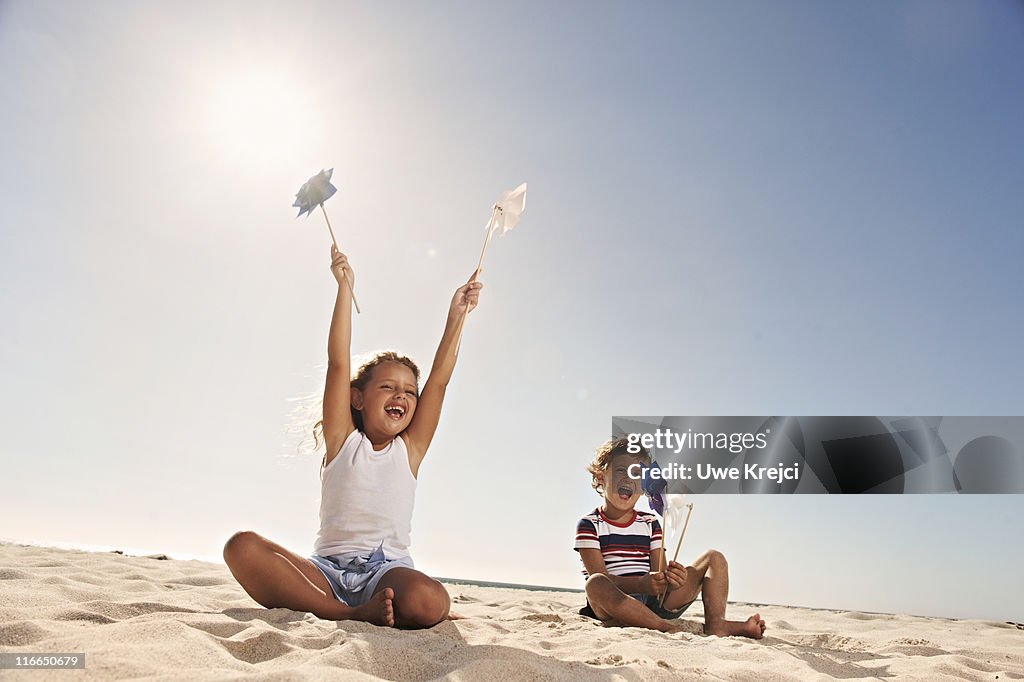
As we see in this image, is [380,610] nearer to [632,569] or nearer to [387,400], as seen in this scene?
[387,400]

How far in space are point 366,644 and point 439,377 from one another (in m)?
1.21

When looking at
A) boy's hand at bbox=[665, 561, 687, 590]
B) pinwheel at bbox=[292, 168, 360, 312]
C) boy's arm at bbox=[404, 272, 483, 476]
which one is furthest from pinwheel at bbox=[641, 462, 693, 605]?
pinwheel at bbox=[292, 168, 360, 312]

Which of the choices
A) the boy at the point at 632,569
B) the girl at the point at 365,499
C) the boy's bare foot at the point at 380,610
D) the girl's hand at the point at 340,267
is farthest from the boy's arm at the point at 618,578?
the girl's hand at the point at 340,267

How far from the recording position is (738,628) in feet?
9.35

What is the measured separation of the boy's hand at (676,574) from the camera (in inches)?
112

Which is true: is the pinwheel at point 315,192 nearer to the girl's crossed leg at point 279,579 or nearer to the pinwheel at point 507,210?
the pinwheel at point 507,210

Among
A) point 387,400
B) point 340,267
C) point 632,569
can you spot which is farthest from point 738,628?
point 340,267

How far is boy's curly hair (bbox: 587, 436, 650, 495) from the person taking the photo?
10.9ft

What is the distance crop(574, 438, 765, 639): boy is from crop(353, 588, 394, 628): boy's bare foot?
1.10 metres

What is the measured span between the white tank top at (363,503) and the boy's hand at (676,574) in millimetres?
1095

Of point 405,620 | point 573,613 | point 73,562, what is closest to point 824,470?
point 573,613

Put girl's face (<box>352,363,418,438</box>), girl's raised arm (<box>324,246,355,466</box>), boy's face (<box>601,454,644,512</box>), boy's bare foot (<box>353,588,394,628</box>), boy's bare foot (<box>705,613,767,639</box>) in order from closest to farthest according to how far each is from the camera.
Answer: boy's bare foot (<box>353,588,394,628</box>), girl's raised arm (<box>324,246,355,466</box>), girl's face (<box>352,363,418,438</box>), boy's bare foot (<box>705,613,767,639</box>), boy's face (<box>601,454,644,512</box>)

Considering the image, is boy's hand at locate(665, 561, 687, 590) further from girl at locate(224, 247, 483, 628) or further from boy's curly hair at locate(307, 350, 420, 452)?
boy's curly hair at locate(307, 350, 420, 452)

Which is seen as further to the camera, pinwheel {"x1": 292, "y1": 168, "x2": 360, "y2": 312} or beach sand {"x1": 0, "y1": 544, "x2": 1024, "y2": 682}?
pinwheel {"x1": 292, "y1": 168, "x2": 360, "y2": 312}
